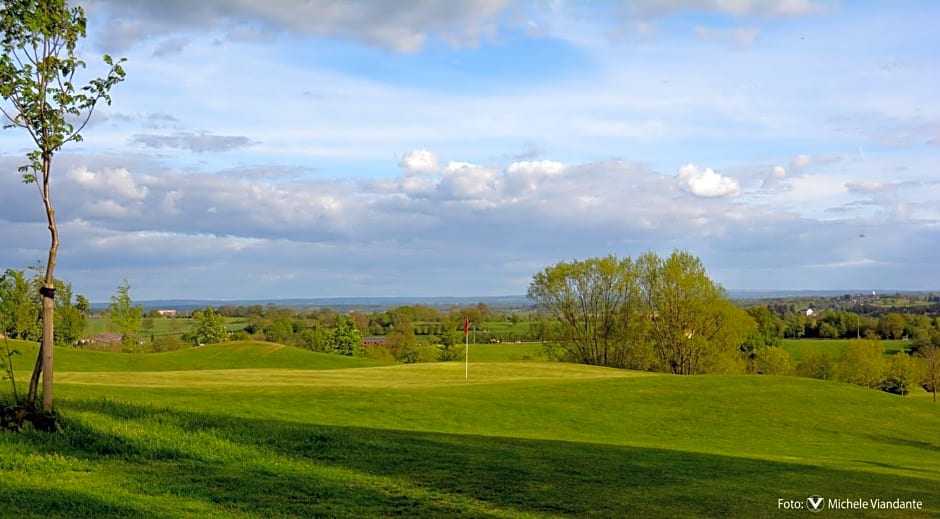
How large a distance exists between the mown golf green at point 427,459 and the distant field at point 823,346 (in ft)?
238

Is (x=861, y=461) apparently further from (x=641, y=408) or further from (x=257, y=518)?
(x=257, y=518)

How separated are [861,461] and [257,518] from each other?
1428cm

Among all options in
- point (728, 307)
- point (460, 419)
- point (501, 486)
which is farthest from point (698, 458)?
point (728, 307)

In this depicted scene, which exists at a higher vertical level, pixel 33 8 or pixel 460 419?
pixel 33 8

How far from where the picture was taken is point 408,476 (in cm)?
1106

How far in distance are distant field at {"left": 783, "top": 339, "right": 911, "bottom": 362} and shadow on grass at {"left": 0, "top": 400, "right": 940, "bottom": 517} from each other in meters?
83.8

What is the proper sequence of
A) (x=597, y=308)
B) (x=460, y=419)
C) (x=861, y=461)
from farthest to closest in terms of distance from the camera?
(x=597, y=308) < (x=460, y=419) < (x=861, y=461)

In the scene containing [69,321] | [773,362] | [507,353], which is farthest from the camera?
[507,353]

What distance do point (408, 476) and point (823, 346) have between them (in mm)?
98738

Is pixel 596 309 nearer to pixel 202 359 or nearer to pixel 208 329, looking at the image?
pixel 202 359

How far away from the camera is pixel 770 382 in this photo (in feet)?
105

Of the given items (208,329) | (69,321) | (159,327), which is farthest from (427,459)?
(159,327)

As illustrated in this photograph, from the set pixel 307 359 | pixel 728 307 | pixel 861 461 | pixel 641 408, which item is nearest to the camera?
pixel 861 461

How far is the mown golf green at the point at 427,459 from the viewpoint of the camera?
373 inches
